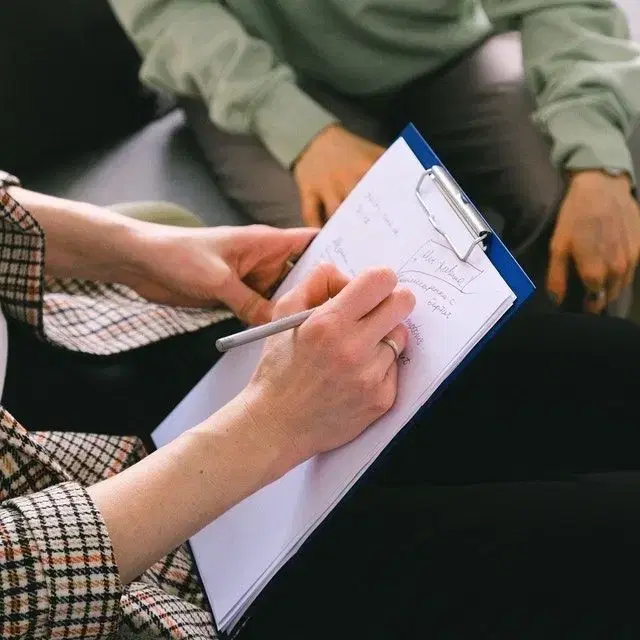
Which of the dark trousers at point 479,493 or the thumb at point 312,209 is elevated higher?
the thumb at point 312,209

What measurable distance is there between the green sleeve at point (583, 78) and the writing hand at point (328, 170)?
0.76 feet

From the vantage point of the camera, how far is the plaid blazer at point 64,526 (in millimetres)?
391

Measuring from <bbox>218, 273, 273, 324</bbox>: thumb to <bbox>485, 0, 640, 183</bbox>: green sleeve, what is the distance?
16.9 inches

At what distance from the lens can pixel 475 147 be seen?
957mm

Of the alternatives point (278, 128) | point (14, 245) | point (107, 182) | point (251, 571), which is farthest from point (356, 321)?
point (107, 182)

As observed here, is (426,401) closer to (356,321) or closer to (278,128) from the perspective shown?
(356,321)

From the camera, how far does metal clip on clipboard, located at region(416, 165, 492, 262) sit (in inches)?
17.8

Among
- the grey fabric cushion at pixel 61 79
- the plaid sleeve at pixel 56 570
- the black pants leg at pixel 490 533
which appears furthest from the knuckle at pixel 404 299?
the grey fabric cushion at pixel 61 79

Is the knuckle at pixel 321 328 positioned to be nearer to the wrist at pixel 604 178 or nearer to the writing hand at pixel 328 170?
the writing hand at pixel 328 170

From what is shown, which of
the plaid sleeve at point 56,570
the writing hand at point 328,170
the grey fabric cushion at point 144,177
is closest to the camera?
the plaid sleeve at point 56,570

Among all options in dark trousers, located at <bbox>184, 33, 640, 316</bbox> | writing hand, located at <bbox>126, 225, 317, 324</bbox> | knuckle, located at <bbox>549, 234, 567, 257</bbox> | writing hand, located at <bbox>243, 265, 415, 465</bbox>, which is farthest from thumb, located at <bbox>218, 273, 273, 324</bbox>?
knuckle, located at <bbox>549, 234, 567, 257</bbox>

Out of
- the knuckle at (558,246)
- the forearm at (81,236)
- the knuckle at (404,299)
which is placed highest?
the forearm at (81,236)

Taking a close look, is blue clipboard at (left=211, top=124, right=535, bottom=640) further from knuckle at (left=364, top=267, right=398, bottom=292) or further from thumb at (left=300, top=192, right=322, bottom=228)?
thumb at (left=300, top=192, right=322, bottom=228)

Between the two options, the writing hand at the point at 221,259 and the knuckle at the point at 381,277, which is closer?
the knuckle at the point at 381,277
